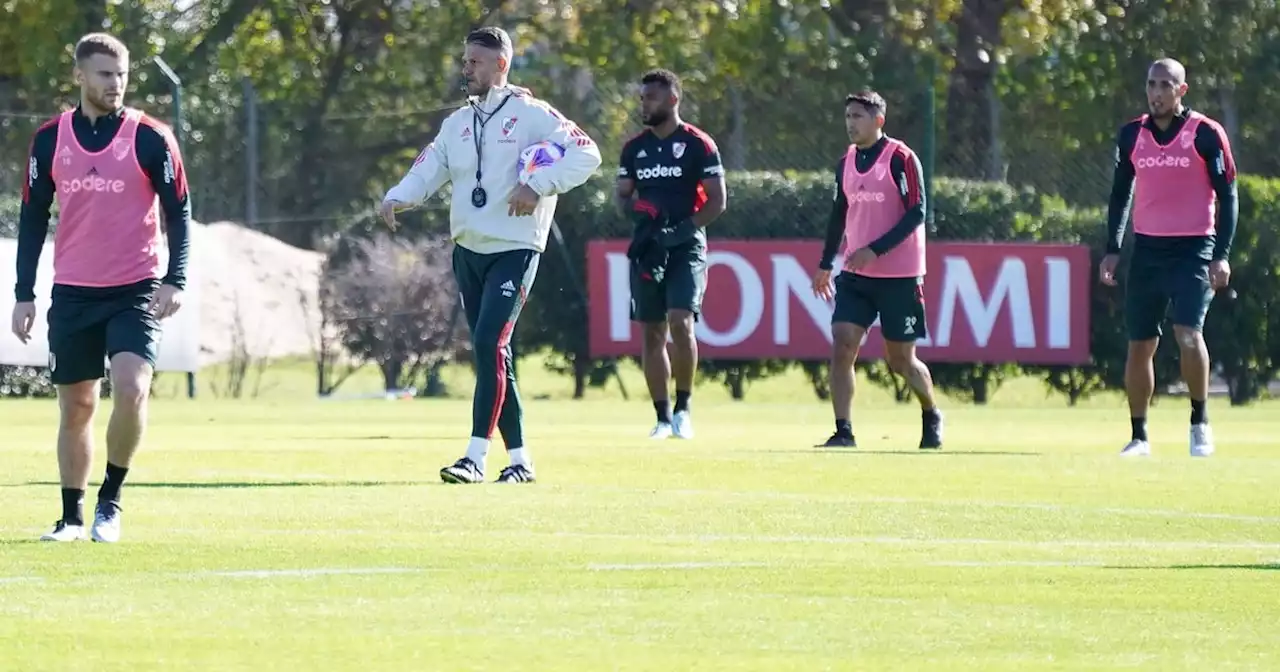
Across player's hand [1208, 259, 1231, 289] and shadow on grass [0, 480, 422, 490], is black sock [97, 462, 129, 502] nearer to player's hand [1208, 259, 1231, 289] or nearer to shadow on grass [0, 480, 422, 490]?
shadow on grass [0, 480, 422, 490]

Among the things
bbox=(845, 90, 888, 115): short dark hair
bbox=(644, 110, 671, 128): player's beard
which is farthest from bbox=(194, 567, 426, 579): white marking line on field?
bbox=(644, 110, 671, 128): player's beard

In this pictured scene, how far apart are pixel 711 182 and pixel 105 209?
7.03 meters

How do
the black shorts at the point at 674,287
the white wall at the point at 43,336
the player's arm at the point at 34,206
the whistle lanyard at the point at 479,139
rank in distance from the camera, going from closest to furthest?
the player's arm at the point at 34,206 → the whistle lanyard at the point at 479,139 → the black shorts at the point at 674,287 → the white wall at the point at 43,336

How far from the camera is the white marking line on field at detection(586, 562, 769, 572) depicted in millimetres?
7961

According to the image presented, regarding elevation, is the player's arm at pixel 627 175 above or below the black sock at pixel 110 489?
above

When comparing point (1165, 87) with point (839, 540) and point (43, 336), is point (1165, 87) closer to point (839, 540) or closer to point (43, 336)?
point (839, 540)

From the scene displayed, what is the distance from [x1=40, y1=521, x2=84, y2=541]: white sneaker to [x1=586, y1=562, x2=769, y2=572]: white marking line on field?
1.83 m

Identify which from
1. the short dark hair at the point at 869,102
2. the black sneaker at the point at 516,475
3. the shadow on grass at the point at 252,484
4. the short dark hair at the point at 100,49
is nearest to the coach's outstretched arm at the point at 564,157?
the black sneaker at the point at 516,475

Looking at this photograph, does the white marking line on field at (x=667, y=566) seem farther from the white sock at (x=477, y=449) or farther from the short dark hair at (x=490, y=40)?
the short dark hair at (x=490, y=40)

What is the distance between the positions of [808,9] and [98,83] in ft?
93.1

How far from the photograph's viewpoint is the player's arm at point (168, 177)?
8797 millimetres

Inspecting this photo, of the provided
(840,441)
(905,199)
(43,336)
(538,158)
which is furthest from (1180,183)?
Answer: (43,336)

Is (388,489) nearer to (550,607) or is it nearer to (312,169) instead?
(550,607)

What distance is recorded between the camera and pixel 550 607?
697 cm
